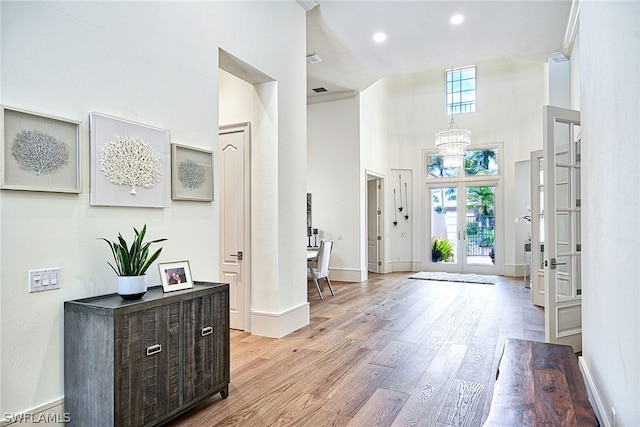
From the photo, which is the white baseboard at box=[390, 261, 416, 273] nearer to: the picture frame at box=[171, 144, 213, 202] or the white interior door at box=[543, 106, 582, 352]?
the white interior door at box=[543, 106, 582, 352]

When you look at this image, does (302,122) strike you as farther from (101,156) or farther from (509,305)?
(509,305)

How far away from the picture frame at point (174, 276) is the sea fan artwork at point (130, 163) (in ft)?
1.76

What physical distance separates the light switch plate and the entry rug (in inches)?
287

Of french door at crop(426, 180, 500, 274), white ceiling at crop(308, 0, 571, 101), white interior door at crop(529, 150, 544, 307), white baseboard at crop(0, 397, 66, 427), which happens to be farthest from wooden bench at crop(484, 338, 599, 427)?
french door at crop(426, 180, 500, 274)

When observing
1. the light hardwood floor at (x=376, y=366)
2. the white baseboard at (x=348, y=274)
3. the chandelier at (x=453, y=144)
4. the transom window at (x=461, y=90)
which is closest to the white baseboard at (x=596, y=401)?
the light hardwood floor at (x=376, y=366)

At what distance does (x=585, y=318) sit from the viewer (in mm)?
2838

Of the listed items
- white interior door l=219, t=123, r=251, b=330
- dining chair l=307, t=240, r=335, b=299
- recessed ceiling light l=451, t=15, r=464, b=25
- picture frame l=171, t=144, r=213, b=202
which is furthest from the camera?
dining chair l=307, t=240, r=335, b=299

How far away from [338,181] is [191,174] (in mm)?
5348

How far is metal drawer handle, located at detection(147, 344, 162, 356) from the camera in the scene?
2180 mm

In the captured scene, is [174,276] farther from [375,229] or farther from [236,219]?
[375,229]

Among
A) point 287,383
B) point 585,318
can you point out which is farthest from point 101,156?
point 585,318

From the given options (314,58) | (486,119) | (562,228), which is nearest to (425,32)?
(314,58)

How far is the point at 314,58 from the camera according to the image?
6184 millimetres

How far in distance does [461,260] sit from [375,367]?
21.7 feet
